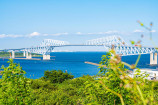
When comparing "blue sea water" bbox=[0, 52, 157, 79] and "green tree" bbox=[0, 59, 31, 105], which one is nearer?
"green tree" bbox=[0, 59, 31, 105]

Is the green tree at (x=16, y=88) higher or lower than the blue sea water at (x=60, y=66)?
higher

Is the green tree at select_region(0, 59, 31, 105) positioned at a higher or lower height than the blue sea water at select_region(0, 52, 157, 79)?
higher

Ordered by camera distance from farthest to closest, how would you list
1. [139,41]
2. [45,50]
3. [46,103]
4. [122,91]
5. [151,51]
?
[45,50] → [151,51] → [46,103] → [122,91] → [139,41]

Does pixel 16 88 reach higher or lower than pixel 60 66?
higher

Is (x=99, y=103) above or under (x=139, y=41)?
under

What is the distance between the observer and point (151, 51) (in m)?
65.9

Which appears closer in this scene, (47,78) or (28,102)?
(28,102)

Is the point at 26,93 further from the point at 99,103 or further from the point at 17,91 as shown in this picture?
the point at 99,103

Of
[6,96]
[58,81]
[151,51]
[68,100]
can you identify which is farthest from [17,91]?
[151,51]

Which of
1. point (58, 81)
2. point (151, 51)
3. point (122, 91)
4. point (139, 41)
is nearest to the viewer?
point (139, 41)

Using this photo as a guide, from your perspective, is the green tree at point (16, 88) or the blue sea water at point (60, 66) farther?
the blue sea water at point (60, 66)

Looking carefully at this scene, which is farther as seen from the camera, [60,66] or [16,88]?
[60,66]

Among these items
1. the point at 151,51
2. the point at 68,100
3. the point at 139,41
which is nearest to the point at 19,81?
the point at 139,41

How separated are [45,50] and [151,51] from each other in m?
43.0
